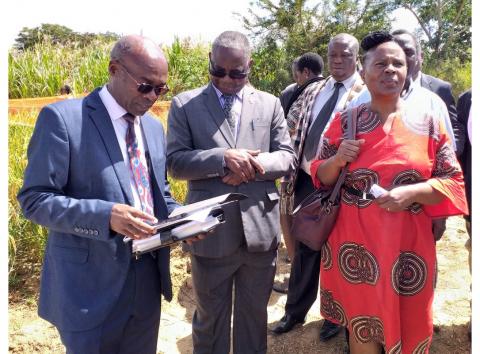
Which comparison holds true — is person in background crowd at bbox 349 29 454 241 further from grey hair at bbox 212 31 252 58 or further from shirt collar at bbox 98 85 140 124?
shirt collar at bbox 98 85 140 124

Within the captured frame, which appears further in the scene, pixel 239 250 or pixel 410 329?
pixel 239 250

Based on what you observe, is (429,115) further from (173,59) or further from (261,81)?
(261,81)

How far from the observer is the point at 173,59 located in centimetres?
1071

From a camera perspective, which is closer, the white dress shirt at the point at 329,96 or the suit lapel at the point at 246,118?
the suit lapel at the point at 246,118

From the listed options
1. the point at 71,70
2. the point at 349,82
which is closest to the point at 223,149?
the point at 349,82

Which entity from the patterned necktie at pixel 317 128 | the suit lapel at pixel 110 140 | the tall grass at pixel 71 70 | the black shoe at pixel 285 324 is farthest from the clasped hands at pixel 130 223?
the tall grass at pixel 71 70

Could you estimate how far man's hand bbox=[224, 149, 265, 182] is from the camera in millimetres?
2361

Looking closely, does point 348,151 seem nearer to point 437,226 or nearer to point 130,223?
Answer: point 437,226

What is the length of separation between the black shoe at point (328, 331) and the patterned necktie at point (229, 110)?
1833mm

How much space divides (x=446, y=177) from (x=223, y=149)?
47.0 inches

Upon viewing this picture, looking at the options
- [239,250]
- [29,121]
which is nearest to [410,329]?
[239,250]

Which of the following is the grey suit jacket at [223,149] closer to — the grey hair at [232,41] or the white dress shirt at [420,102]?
the grey hair at [232,41]

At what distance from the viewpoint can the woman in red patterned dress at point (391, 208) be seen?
85.0 inches

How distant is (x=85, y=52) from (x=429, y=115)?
34.7 feet
